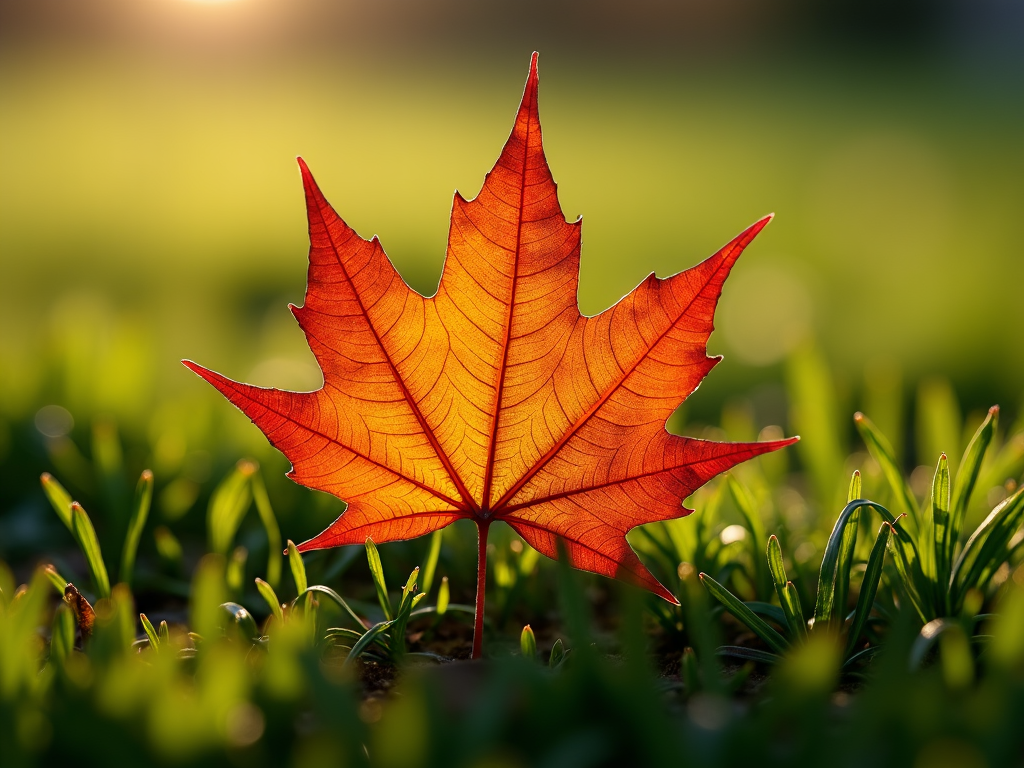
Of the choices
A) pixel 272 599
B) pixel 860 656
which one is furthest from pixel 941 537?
pixel 272 599

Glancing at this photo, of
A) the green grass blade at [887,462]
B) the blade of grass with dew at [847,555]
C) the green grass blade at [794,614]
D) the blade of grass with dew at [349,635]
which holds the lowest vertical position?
the blade of grass with dew at [349,635]

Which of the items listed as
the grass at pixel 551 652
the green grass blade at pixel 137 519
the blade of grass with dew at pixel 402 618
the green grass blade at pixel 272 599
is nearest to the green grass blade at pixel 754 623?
the grass at pixel 551 652

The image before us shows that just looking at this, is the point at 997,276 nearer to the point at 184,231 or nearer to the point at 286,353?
the point at 286,353

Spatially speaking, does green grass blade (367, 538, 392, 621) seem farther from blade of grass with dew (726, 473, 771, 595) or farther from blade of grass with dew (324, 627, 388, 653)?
blade of grass with dew (726, 473, 771, 595)

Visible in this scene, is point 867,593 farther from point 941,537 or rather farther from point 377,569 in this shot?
point 377,569

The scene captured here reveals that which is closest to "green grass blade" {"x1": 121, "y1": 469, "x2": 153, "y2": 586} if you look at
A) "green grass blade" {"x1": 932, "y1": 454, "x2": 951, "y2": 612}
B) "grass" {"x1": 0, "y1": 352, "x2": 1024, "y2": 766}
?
"grass" {"x1": 0, "y1": 352, "x2": 1024, "y2": 766}

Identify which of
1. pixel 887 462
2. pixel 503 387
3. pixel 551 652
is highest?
pixel 503 387

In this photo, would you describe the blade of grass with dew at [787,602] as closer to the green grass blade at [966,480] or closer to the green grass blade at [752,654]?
the green grass blade at [752,654]
